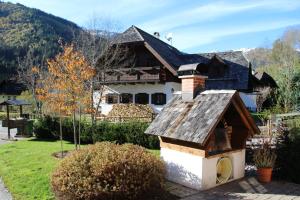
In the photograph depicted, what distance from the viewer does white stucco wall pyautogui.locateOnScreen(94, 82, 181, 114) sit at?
90.8ft

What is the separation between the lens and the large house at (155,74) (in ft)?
90.5

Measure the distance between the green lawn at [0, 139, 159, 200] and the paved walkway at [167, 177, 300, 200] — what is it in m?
3.63

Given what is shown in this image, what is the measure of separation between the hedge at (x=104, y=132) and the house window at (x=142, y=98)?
11.5 m

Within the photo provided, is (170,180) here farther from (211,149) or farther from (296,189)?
(296,189)

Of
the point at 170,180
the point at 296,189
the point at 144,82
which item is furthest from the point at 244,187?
the point at 144,82

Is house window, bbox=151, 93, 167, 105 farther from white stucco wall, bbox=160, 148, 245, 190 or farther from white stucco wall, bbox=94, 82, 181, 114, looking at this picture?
white stucco wall, bbox=160, 148, 245, 190

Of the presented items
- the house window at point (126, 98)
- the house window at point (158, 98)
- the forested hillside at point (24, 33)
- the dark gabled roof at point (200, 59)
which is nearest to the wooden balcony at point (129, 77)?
the house window at point (126, 98)

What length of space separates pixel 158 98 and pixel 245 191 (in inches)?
788

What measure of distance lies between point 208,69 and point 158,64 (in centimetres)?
575

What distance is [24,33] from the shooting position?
71062mm

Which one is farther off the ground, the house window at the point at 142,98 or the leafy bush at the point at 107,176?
the house window at the point at 142,98

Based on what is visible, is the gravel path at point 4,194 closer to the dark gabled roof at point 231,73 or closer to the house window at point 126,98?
the house window at point 126,98

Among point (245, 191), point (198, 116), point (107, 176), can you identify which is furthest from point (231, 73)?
point (107, 176)

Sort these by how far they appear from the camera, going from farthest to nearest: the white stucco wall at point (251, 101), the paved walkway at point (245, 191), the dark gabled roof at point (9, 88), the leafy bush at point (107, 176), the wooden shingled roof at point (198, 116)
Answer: the dark gabled roof at point (9, 88) < the white stucco wall at point (251, 101) < the wooden shingled roof at point (198, 116) < the paved walkway at point (245, 191) < the leafy bush at point (107, 176)
